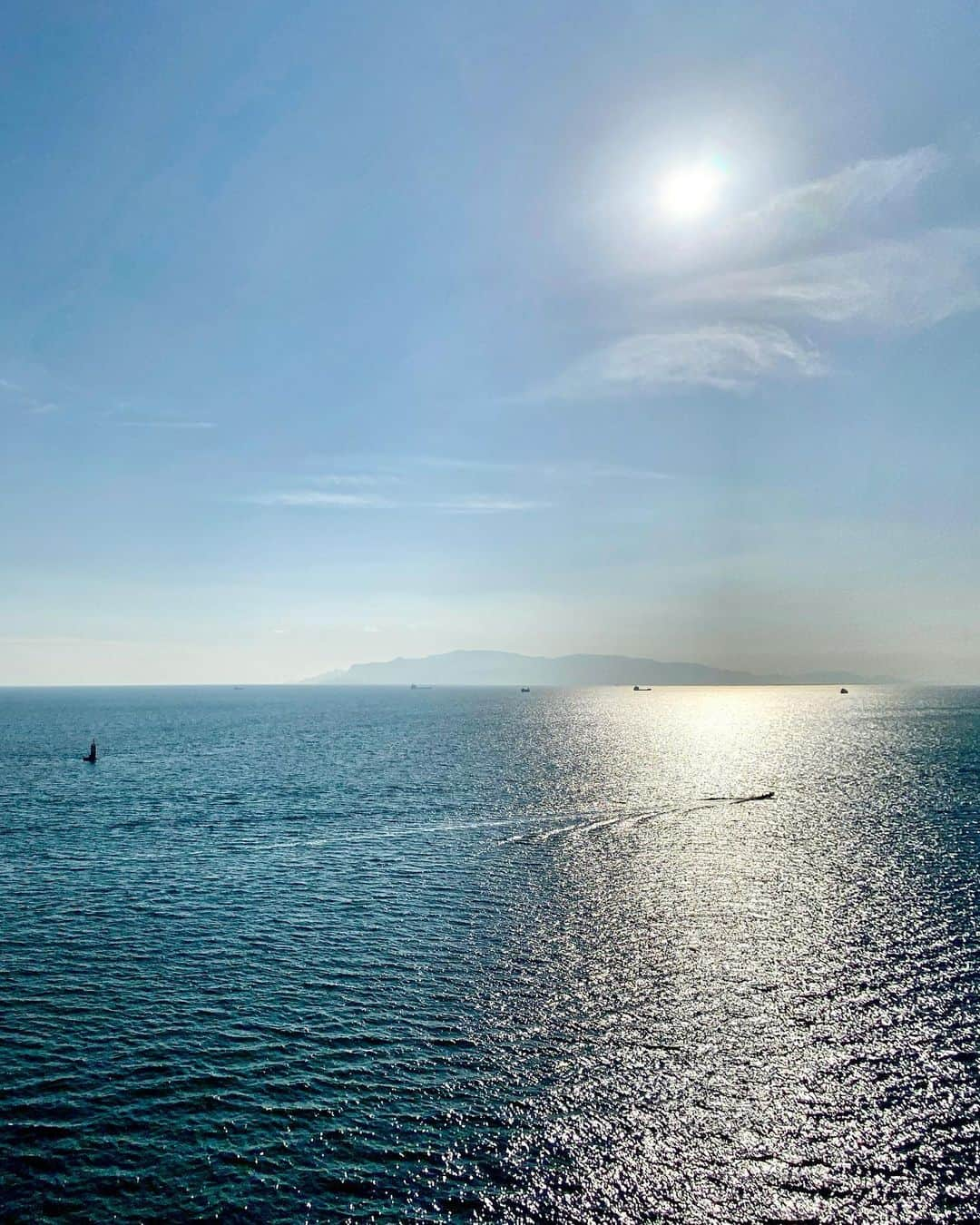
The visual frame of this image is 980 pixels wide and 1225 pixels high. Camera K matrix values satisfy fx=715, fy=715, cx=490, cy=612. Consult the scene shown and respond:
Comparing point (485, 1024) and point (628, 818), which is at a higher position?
point (485, 1024)

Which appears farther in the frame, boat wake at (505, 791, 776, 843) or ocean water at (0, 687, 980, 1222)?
boat wake at (505, 791, 776, 843)

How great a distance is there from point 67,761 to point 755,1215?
160m

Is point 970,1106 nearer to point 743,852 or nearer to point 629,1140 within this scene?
point 629,1140

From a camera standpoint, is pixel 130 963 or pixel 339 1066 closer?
pixel 339 1066

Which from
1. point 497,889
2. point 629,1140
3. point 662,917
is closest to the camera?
point 629,1140

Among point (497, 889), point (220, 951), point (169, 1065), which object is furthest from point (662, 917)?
point (169, 1065)

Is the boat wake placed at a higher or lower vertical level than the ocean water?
lower

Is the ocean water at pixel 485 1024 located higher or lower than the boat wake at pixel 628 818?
higher

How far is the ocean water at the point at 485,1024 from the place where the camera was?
96.3ft

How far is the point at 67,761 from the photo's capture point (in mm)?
151750

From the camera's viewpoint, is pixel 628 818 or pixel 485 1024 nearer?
pixel 485 1024

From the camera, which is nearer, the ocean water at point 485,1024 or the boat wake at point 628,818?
the ocean water at point 485,1024

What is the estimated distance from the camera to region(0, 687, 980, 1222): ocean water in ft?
96.3

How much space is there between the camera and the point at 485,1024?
42.0 metres
